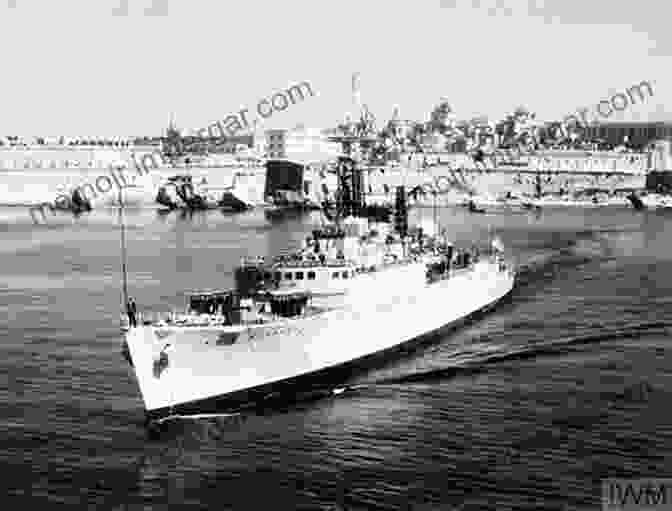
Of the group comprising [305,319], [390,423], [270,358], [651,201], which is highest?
[305,319]

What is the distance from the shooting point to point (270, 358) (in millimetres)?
27516

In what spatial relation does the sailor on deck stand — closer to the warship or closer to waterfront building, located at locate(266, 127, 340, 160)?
the warship

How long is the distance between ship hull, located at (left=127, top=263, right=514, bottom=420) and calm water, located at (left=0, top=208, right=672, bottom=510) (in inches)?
29.5

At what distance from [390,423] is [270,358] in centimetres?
425

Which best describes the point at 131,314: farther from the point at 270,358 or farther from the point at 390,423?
the point at 390,423

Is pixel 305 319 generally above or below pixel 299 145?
below

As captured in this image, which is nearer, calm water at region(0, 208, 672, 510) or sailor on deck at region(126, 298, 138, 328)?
calm water at region(0, 208, 672, 510)

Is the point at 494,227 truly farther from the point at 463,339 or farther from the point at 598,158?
the point at 598,158

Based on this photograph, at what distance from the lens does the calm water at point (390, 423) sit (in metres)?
20.9

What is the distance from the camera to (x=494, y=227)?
86500 millimetres

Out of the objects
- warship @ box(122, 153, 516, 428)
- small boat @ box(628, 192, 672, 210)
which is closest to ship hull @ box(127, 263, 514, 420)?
warship @ box(122, 153, 516, 428)

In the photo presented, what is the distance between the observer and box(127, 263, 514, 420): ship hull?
25.6m

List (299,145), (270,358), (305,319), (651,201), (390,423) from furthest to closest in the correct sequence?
(299,145) < (651,201) < (305,319) < (270,358) < (390,423)

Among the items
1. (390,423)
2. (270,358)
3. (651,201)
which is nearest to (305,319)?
(270,358)
